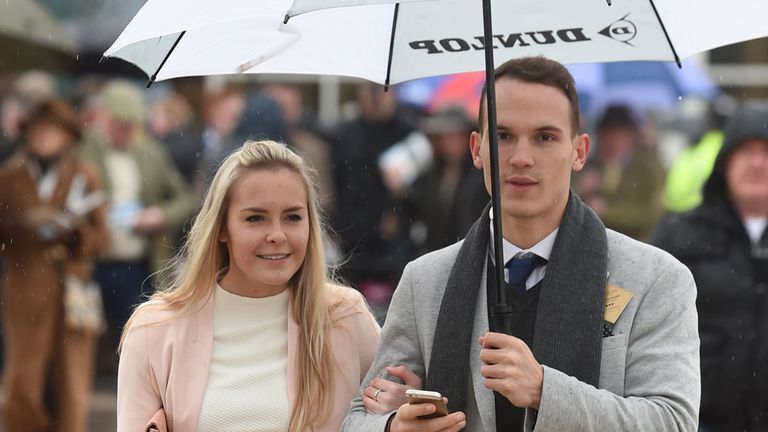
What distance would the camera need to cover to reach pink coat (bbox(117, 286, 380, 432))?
4555 millimetres

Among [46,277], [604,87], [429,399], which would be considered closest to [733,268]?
[429,399]

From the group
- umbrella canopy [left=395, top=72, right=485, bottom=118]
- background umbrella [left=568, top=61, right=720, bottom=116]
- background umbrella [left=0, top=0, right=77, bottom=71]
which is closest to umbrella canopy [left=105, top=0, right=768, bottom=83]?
background umbrella [left=0, top=0, right=77, bottom=71]

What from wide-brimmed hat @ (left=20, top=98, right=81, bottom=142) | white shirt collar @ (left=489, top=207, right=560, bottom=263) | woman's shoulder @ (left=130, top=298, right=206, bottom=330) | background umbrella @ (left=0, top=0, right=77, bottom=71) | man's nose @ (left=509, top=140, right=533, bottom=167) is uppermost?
background umbrella @ (left=0, top=0, right=77, bottom=71)

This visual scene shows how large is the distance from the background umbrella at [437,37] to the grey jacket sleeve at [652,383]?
1.07 meters

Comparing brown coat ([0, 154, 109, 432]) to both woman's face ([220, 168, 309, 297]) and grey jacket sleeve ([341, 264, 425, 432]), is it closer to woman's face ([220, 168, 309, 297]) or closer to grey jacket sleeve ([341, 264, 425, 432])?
woman's face ([220, 168, 309, 297])

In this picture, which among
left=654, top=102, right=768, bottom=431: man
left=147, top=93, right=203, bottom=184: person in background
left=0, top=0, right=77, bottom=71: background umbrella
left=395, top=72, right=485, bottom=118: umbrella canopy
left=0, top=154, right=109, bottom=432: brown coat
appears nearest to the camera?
left=654, top=102, right=768, bottom=431: man

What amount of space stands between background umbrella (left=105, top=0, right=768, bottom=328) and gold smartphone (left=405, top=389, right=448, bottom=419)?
4.65 ft

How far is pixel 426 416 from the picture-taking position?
4.00 meters

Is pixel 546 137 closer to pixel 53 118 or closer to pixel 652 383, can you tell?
pixel 652 383

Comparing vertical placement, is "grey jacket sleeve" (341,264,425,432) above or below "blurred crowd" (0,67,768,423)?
below

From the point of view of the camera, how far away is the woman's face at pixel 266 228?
4.62m

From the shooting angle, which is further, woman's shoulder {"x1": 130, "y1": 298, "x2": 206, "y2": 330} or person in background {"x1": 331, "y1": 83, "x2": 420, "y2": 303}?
person in background {"x1": 331, "y1": 83, "x2": 420, "y2": 303}

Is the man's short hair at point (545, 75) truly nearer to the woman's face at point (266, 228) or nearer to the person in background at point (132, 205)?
the woman's face at point (266, 228)

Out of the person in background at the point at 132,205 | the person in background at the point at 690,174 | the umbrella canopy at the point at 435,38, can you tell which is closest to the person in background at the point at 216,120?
→ the person in background at the point at 132,205
